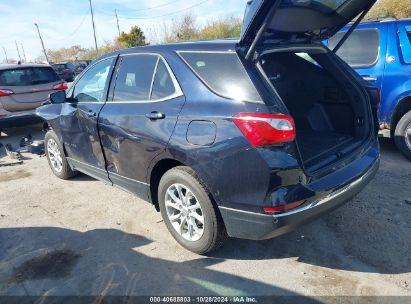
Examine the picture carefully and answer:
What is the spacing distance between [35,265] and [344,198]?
8.77ft

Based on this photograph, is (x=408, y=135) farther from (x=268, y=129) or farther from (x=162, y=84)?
(x=162, y=84)

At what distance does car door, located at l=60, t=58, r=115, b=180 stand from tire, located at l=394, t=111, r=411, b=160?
3914 mm

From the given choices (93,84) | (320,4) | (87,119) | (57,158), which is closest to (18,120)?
(57,158)

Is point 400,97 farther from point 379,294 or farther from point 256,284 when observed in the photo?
point 256,284

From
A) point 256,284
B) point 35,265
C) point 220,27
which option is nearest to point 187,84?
point 256,284

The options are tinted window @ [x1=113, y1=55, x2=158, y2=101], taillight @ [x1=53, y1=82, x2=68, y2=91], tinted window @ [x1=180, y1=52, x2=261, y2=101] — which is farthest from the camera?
taillight @ [x1=53, y1=82, x2=68, y2=91]

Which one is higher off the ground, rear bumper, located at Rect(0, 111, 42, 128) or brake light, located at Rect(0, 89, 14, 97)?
brake light, located at Rect(0, 89, 14, 97)

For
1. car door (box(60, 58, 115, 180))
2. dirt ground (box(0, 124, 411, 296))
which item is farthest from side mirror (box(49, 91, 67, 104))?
dirt ground (box(0, 124, 411, 296))

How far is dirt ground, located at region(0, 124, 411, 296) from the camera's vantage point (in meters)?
2.75

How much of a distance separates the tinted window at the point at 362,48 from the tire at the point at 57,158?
174 inches

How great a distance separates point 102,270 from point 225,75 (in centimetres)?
190

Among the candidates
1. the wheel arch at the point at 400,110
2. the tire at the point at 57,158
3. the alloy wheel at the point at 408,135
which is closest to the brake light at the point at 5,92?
the tire at the point at 57,158

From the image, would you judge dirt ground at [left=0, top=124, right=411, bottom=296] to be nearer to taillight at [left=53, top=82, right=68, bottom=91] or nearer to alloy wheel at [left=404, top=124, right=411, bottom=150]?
alloy wheel at [left=404, top=124, right=411, bottom=150]

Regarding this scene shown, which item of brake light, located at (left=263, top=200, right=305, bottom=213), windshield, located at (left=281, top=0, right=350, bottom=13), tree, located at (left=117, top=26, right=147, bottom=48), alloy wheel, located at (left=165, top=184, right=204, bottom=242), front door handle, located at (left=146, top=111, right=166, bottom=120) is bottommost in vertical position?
alloy wheel, located at (left=165, top=184, right=204, bottom=242)
